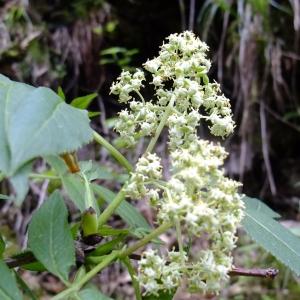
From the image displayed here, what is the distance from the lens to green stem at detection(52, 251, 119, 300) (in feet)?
2.45

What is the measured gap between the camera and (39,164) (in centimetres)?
317

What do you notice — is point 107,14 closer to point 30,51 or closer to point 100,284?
point 30,51

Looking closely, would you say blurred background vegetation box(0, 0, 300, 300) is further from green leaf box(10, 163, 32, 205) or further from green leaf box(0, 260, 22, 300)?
green leaf box(10, 163, 32, 205)

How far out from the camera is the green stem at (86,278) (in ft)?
2.45

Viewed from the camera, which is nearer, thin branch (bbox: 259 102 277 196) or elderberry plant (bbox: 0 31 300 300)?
elderberry plant (bbox: 0 31 300 300)

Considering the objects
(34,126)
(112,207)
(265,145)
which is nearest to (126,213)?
(112,207)

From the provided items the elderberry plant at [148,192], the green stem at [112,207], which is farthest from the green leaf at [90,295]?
the green stem at [112,207]

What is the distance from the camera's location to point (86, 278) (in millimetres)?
778

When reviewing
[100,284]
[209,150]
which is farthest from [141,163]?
[100,284]

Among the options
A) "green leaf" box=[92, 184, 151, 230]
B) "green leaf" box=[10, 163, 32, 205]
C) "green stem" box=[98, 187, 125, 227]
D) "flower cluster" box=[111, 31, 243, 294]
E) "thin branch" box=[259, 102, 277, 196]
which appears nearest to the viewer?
"green leaf" box=[10, 163, 32, 205]

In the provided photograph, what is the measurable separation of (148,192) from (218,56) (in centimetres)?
248

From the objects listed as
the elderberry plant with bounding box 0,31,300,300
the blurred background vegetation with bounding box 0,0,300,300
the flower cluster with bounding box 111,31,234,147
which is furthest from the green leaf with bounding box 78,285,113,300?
the blurred background vegetation with bounding box 0,0,300,300

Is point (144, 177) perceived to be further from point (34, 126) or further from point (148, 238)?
point (34, 126)

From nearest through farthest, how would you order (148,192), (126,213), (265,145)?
1. (148,192)
2. (126,213)
3. (265,145)
